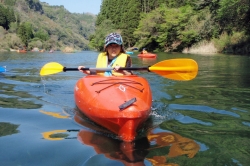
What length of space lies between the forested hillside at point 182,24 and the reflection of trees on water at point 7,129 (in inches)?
860

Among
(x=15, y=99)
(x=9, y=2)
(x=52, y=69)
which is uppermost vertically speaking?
(x=9, y=2)

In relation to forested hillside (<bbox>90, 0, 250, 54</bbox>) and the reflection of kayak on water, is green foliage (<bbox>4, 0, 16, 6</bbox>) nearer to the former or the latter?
forested hillside (<bbox>90, 0, 250, 54</bbox>)

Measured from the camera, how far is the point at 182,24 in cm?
3788

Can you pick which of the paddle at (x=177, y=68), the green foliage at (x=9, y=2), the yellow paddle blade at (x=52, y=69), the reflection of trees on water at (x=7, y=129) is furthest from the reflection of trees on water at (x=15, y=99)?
the green foliage at (x=9, y=2)

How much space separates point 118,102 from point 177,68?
5.09ft

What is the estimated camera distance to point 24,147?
3.13 m

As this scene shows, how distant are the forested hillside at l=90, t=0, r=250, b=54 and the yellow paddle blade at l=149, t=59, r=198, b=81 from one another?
20.2 meters

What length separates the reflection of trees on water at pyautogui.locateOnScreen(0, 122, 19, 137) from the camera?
11.8 ft

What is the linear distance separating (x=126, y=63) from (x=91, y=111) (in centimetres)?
140

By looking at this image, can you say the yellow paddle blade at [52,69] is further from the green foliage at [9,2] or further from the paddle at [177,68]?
the green foliage at [9,2]

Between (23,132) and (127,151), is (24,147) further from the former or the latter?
(127,151)

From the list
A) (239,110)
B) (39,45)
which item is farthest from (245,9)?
(39,45)

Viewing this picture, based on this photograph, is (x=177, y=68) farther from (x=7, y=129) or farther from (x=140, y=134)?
(x=7, y=129)

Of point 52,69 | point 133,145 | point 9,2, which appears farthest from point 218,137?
point 9,2
